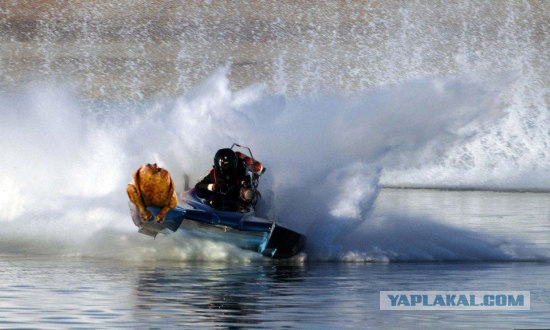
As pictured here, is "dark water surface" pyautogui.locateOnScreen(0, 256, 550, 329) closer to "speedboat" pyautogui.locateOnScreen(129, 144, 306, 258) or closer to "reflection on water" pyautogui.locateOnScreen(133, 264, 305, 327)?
"reflection on water" pyautogui.locateOnScreen(133, 264, 305, 327)

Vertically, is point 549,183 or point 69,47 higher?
point 69,47

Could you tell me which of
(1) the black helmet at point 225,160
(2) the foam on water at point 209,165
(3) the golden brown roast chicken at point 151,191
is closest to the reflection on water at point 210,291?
(3) the golden brown roast chicken at point 151,191

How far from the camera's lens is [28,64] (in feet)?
325

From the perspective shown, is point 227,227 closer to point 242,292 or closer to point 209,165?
point 209,165

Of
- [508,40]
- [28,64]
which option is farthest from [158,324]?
[28,64]

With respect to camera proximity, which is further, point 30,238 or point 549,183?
point 549,183

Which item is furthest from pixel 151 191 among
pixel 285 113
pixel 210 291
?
pixel 285 113

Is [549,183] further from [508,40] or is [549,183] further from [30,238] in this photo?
[30,238]

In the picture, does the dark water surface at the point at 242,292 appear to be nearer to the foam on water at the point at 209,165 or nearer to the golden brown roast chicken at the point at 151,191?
the golden brown roast chicken at the point at 151,191

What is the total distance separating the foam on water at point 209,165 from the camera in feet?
72.6

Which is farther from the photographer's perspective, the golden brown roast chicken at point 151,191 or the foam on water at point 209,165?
the foam on water at point 209,165

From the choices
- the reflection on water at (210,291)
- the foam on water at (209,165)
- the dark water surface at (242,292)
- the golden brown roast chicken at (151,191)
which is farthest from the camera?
the foam on water at (209,165)

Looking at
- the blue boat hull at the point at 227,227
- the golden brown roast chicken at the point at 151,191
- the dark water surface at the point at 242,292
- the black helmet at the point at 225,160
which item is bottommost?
the dark water surface at the point at 242,292

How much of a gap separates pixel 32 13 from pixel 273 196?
85.5 meters
